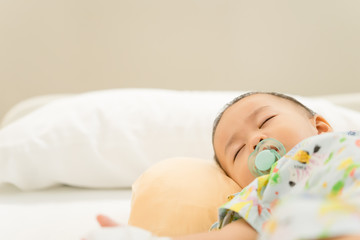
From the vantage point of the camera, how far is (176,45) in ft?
7.95

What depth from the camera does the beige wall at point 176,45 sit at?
2.40 metres

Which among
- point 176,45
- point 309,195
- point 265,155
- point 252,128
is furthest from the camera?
point 176,45

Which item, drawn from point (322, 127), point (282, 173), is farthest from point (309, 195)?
point (322, 127)

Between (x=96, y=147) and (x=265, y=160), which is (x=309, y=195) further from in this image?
(x=96, y=147)

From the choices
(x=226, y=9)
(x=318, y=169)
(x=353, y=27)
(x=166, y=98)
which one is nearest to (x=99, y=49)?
(x=226, y=9)

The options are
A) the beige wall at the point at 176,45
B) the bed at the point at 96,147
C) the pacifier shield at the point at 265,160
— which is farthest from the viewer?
the beige wall at the point at 176,45

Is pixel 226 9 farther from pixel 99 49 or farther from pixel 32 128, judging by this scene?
pixel 32 128

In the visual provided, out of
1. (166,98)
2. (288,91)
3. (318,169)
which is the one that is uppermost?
(318,169)

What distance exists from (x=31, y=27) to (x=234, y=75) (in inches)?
38.8

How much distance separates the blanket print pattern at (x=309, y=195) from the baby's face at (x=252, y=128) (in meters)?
0.17

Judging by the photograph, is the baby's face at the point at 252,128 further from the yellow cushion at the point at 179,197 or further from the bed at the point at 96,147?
the bed at the point at 96,147

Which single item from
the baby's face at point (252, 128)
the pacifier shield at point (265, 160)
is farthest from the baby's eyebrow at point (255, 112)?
the pacifier shield at point (265, 160)

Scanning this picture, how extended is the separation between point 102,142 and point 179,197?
0.55 meters

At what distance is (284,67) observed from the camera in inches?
96.4
